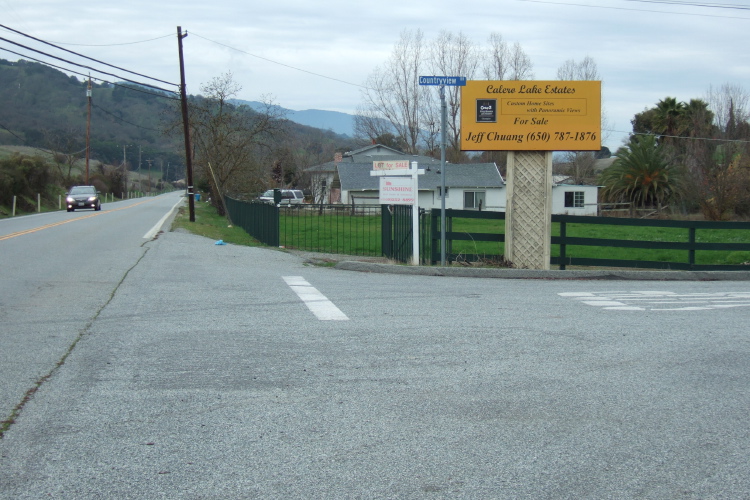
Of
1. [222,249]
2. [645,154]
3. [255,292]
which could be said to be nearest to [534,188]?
[255,292]

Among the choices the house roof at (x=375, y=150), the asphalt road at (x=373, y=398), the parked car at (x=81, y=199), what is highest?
the house roof at (x=375, y=150)

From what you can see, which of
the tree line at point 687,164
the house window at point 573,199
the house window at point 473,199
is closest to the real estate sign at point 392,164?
the tree line at point 687,164

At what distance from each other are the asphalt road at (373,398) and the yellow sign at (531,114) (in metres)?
5.25

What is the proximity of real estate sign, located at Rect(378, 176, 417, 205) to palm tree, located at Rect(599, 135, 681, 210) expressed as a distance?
35.2m

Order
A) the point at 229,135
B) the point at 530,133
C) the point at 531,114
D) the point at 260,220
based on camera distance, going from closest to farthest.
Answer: the point at 530,133 → the point at 531,114 → the point at 260,220 → the point at 229,135

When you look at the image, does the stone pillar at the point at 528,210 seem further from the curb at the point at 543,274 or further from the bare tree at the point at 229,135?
the bare tree at the point at 229,135

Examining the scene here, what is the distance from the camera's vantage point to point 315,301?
10.1 meters

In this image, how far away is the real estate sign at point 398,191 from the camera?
1521cm

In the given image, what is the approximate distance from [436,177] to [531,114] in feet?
131

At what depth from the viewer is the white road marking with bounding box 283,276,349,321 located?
8.89 m

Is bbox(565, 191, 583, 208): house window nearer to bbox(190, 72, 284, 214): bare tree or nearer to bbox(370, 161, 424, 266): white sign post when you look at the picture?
bbox(190, 72, 284, 214): bare tree

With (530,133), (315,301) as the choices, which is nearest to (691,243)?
(530,133)

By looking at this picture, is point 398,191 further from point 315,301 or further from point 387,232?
point 315,301

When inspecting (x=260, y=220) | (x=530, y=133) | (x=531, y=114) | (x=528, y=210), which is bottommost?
(x=260, y=220)
